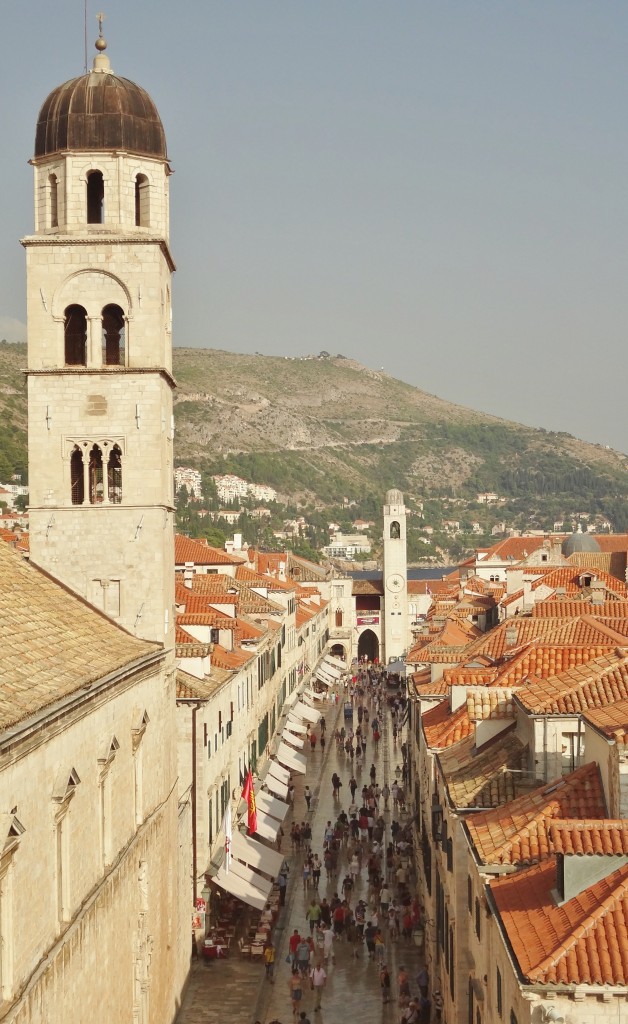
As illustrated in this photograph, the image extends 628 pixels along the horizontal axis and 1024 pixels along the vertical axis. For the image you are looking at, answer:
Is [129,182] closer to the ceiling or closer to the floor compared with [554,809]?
closer to the ceiling

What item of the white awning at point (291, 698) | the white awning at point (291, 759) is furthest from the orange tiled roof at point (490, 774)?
the white awning at point (291, 698)

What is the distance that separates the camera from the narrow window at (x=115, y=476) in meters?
29.2

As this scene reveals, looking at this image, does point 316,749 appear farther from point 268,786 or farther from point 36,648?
point 36,648

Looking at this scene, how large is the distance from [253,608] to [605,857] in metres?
50.7

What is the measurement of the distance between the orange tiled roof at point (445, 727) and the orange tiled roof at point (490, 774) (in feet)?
7.46

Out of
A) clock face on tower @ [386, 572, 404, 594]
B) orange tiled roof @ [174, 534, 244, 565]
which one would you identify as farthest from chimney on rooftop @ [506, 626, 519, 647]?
clock face on tower @ [386, 572, 404, 594]

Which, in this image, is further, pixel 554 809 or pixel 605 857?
pixel 554 809

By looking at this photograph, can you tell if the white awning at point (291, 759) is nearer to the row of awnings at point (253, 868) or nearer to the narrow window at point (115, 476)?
the row of awnings at point (253, 868)

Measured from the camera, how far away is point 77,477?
29.2 metres

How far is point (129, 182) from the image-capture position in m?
29.0

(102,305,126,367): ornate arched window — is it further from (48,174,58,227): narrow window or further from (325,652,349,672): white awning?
(325,652,349,672): white awning

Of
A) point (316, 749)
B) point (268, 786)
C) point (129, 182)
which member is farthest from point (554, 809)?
point (316, 749)

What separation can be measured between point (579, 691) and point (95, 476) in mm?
11098

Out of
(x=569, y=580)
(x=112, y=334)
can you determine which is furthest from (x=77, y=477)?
(x=569, y=580)
